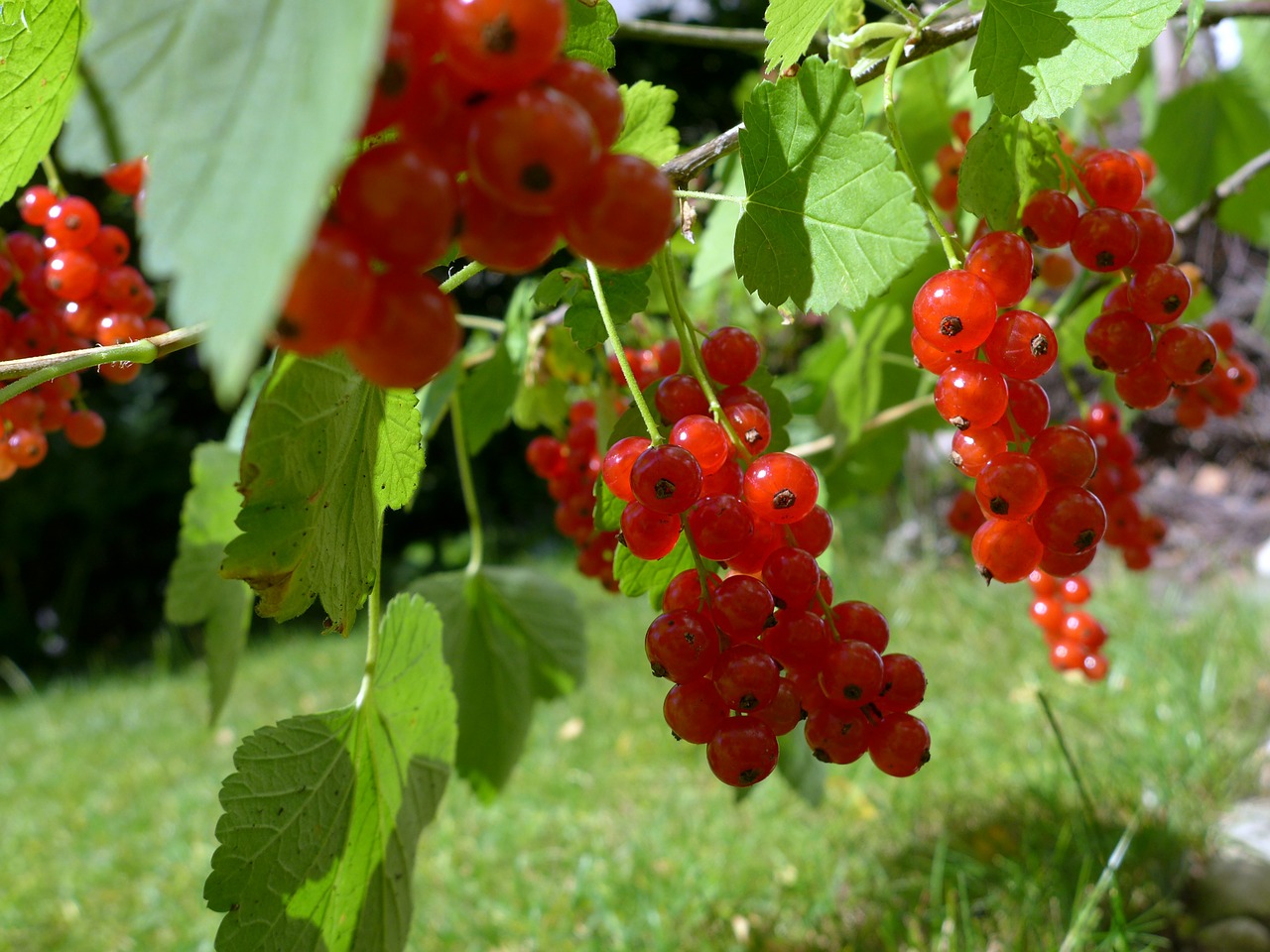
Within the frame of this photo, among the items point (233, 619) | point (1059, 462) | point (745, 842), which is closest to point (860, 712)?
point (1059, 462)

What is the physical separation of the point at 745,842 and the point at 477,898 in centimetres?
49

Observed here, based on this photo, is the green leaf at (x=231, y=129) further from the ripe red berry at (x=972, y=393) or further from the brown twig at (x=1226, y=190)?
the brown twig at (x=1226, y=190)

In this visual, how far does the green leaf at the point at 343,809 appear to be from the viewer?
2.08 feet

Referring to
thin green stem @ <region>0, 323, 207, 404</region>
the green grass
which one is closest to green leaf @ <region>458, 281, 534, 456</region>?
thin green stem @ <region>0, 323, 207, 404</region>

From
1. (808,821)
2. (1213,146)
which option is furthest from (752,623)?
(808,821)

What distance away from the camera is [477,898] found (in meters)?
1.69

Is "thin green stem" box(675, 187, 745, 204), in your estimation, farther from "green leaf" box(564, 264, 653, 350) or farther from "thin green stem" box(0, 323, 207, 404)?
"thin green stem" box(0, 323, 207, 404)

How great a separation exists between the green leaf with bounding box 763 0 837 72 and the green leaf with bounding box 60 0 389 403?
0.39 m

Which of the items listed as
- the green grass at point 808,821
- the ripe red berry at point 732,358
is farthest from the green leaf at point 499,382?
the green grass at point 808,821

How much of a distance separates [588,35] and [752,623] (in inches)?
14.0

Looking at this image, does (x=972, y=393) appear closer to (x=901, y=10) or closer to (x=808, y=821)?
(x=901, y=10)

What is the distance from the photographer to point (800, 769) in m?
1.14

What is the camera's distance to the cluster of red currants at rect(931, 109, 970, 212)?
0.90 meters

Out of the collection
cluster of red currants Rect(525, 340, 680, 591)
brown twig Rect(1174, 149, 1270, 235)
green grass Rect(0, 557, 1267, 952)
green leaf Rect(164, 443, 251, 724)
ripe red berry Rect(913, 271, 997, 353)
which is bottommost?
green grass Rect(0, 557, 1267, 952)
